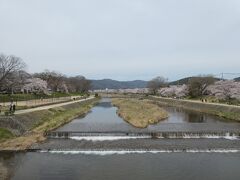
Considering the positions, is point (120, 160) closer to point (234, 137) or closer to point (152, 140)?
point (152, 140)

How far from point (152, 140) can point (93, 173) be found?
A: 33.3 feet

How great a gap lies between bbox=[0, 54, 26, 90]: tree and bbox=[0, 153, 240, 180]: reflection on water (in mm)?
35785

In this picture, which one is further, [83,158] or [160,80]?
[160,80]

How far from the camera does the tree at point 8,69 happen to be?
55844mm

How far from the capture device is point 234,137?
2988 centimetres

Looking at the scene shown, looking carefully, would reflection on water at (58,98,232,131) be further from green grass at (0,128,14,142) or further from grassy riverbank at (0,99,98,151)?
green grass at (0,128,14,142)

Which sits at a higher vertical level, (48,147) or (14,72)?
(14,72)

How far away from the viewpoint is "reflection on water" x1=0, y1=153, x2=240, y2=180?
17.9 metres

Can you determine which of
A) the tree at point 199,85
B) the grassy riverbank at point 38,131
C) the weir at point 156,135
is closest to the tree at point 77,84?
the tree at point 199,85

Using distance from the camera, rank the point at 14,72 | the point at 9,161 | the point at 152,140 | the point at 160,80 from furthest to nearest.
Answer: the point at 160,80
the point at 14,72
the point at 152,140
the point at 9,161

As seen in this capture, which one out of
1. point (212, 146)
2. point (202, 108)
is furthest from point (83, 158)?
point (202, 108)

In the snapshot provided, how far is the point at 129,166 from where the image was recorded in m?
19.8

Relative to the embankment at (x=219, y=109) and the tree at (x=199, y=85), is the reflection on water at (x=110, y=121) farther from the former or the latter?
the tree at (x=199, y=85)

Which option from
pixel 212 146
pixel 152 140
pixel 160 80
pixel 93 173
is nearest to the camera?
pixel 93 173
